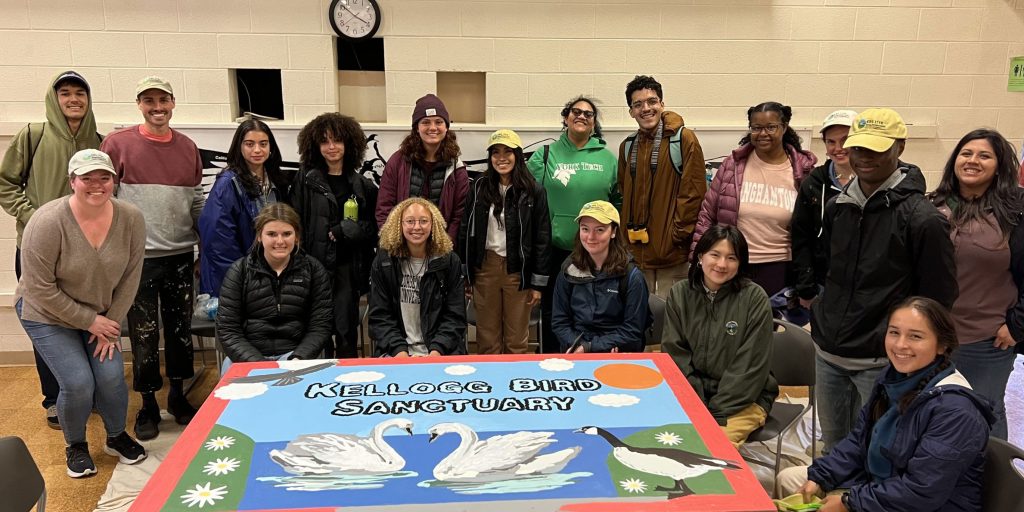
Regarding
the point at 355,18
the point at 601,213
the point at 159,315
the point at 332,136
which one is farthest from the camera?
the point at 355,18

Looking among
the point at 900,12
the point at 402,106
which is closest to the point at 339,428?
the point at 402,106

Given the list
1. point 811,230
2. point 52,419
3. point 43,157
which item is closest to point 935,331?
point 811,230

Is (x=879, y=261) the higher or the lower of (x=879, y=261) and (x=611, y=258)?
the higher

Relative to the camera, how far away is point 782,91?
413cm

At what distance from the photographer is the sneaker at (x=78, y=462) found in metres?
2.85

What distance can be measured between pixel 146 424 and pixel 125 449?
0.87 ft

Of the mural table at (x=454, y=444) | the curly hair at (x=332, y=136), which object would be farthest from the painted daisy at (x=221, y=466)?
the curly hair at (x=332, y=136)

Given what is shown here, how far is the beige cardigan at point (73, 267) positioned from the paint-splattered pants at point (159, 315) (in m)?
0.35

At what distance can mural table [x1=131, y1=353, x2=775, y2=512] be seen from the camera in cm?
145

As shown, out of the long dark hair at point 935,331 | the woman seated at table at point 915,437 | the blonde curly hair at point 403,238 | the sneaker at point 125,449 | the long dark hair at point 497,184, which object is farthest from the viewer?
the long dark hair at point 497,184

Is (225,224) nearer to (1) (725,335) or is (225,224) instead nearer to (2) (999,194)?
(1) (725,335)

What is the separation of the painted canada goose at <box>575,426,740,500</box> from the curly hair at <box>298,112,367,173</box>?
2.17 m

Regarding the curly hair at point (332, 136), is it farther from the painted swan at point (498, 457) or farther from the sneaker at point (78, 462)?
the painted swan at point (498, 457)

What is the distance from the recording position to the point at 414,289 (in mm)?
2875
